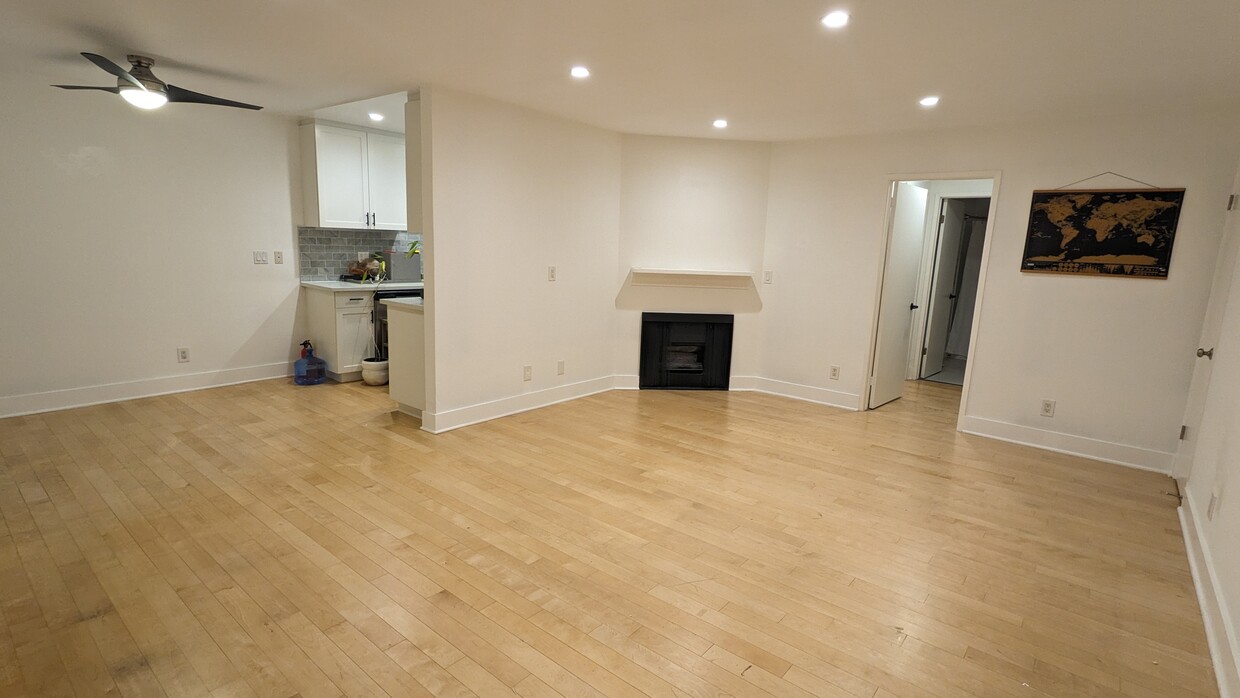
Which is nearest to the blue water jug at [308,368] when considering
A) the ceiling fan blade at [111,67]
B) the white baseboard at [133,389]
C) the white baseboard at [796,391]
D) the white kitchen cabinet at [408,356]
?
the white baseboard at [133,389]

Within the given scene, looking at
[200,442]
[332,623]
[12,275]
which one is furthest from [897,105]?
[12,275]

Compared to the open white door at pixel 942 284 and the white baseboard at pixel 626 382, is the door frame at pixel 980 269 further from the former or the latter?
the white baseboard at pixel 626 382

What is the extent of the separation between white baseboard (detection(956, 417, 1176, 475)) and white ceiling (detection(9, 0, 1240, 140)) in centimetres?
227

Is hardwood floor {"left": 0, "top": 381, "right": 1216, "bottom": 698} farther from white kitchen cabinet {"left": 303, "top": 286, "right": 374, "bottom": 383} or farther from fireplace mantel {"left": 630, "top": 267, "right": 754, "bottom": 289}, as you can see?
fireplace mantel {"left": 630, "top": 267, "right": 754, "bottom": 289}

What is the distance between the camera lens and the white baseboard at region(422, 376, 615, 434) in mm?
4246

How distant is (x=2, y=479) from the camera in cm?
318

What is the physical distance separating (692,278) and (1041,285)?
2.77 meters

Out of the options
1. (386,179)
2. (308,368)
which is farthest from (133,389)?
(386,179)

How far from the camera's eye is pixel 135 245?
467 centimetres

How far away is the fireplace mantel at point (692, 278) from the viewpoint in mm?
5488

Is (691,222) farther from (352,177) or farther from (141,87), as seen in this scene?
(141,87)

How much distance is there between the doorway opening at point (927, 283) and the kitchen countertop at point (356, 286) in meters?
→ 4.55

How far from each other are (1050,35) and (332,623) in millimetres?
3814

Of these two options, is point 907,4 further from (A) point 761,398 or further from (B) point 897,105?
(A) point 761,398
